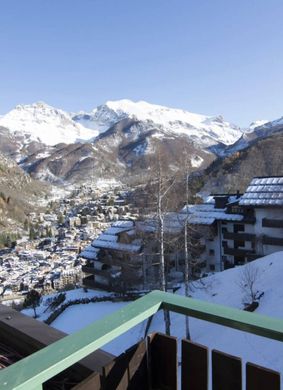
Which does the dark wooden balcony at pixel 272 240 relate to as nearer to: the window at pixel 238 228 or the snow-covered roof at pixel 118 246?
the window at pixel 238 228

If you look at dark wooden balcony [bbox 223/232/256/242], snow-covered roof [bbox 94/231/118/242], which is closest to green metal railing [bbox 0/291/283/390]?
dark wooden balcony [bbox 223/232/256/242]

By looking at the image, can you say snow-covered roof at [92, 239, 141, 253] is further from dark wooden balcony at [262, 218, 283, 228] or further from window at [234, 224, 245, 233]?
dark wooden balcony at [262, 218, 283, 228]

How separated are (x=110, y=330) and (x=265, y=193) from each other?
88.1 ft

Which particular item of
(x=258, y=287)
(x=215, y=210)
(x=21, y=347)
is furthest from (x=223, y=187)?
(x=21, y=347)

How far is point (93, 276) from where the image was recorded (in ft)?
105

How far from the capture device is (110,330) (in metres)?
1.56

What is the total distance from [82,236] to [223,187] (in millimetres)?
46970

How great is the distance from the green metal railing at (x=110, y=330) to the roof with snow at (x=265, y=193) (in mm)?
25393

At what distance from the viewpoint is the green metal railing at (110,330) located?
1.32 metres

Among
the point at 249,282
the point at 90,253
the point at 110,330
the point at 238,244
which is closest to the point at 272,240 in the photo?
the point at 238,244

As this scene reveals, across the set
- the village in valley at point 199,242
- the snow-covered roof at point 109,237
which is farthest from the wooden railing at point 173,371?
the snow-covered roof at point 109,237

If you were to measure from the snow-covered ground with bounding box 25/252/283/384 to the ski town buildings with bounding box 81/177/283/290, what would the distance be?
13.2ft

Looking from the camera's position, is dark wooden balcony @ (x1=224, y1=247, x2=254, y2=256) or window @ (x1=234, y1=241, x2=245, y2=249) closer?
dark wooden balcony @ (x1=224, y1=247, x2=254, y2=256)

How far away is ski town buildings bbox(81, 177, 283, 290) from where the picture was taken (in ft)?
86.5
